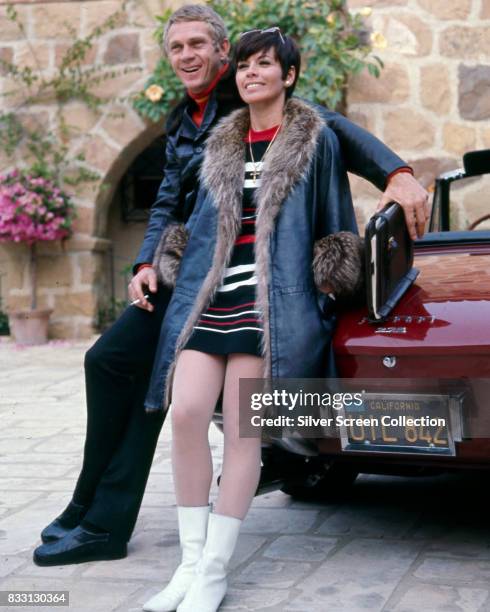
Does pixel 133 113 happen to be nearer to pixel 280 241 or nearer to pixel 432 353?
pixel 280 241

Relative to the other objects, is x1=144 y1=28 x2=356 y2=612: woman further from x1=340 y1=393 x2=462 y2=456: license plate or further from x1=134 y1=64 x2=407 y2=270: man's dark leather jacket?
x1=340 y1=393 x2=462 y2=456: license plate

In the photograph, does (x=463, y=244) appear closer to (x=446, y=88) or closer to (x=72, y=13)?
(x=446, y=88)

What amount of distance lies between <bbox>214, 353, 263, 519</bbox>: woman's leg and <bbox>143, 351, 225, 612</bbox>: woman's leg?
0.05 metres

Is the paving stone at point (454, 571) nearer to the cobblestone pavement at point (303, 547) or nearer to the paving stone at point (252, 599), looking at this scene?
the cobblestone pavement at point (303, 547)

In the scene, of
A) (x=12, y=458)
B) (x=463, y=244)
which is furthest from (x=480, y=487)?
(x=12, y=458)

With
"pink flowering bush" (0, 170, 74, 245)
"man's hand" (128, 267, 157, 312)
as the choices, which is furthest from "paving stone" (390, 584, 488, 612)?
"pink flowering bush" (0, 170, 74, 245)

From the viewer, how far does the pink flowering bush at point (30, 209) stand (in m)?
9.55

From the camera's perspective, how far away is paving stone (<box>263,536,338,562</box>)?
354cm

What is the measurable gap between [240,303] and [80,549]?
102 cm

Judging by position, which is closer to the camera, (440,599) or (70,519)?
(440,599)

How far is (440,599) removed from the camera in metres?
3.05

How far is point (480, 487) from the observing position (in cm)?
449

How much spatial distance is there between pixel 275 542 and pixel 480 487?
1166 millimetres

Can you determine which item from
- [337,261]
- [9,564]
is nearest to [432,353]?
[337,261]
